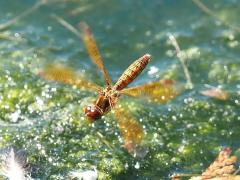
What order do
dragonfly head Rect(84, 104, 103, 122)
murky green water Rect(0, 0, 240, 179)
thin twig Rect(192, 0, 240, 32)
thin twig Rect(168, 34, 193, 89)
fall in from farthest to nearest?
thin twig Rect(192, 0, 240, 32), thin twig Rect(168, 34, 193, 89), murky green water Rect(0, 0, 240, 179), dragonfly head Rect(84, 104, 103, 122)

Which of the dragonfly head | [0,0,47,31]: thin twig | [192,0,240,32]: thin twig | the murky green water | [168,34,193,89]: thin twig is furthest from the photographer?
[192,0,240,32]: thin twig

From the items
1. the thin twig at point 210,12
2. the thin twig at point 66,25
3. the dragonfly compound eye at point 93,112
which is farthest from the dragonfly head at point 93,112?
the thin twig at point 210,12

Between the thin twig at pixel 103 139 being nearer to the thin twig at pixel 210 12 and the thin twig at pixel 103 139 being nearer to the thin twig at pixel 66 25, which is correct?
the thin twig at pixel 66 25

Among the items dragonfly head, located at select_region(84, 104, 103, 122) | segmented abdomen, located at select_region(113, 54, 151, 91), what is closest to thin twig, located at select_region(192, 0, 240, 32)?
segmented abdomen, located at select_region(113, 54, 151, 91)

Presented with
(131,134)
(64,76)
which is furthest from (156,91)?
(64,76)

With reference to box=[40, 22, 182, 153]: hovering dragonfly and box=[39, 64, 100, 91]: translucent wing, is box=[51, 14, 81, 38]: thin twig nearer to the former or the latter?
box=[40, 22, 182, 153]: hovering dragonfly

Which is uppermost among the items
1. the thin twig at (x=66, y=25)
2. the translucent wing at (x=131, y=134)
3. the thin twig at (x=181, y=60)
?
the thin twig at (x=66, y=25)
